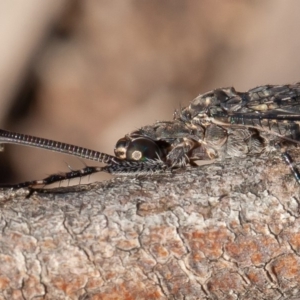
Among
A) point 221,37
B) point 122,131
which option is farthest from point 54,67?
point 221,37

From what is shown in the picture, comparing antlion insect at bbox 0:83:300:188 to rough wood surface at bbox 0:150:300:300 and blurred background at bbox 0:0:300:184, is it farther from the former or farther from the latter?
blurred background at bbox 0:0:300:184

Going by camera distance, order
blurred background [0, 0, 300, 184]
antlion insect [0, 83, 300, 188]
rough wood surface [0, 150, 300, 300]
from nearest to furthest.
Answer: rough wood surface [0, 150, 300, 300], antlion insect [0, 83, 300, 188], blurred background [0, 0, 300, 184]

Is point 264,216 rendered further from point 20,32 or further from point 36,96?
point 36,96

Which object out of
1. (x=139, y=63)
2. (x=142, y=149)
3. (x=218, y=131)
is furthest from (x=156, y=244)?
(x=139, y=63)

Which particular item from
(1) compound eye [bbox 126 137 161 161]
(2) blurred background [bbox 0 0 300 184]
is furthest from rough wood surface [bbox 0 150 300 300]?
(2) blurred background [bbox 0 0 300 184]

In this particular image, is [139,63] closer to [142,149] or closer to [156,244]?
[142,149]

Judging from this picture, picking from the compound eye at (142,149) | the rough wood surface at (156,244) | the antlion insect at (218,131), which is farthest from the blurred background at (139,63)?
the rough wood surface at (156,244)
